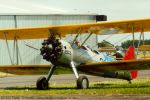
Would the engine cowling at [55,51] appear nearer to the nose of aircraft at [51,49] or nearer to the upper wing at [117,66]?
the nose of aircraft at [51,49]

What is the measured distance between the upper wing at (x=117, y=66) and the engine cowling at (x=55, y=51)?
1.02 metres

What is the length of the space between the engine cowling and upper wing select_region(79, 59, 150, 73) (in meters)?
1.02

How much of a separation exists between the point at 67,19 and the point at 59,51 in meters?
27.4

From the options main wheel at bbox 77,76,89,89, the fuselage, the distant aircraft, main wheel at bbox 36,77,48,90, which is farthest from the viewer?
main wheel at bbox 36,77,48,90

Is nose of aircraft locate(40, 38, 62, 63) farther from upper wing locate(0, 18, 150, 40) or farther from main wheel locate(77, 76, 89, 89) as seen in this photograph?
main wheel locate(77, 76, 89, 89)

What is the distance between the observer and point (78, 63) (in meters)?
18.3

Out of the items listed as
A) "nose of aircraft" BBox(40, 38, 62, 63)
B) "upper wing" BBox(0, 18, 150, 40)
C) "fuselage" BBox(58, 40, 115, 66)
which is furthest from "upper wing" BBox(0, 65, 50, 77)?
"nose of aircraft" BBox(40, 38, 62, 63)

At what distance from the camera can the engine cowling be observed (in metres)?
17.4

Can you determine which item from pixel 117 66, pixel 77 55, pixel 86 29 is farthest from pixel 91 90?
pixel 86 29

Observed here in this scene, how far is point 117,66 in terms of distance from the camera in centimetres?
1783

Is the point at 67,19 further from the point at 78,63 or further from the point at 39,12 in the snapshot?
the point at 78,63

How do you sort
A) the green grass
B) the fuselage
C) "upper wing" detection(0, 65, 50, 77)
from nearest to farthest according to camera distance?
the green grass, the fuselage, "upper wing" detection(0, 65, 50, 77)

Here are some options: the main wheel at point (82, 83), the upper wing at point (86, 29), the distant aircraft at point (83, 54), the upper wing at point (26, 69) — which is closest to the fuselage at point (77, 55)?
the distant aircraft at point (83, 54)

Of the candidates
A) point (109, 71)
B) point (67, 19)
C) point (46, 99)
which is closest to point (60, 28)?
point (109, 71)
